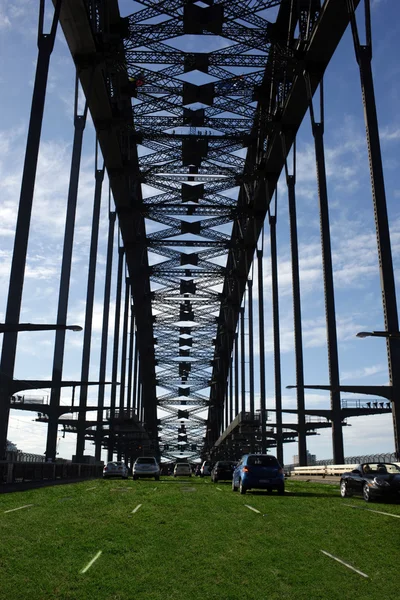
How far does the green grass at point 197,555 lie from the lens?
20.2 feet

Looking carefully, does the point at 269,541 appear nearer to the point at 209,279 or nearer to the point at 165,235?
the point at 165,235

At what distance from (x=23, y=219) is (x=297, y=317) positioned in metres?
25.4

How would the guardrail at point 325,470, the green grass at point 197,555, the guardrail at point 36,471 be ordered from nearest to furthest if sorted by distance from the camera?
the green grass at point 197,555 < the guardrail at point 36,471 < the guardrail at point 325,470

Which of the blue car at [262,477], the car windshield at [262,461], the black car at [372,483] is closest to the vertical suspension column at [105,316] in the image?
the car windshield at [262,461]

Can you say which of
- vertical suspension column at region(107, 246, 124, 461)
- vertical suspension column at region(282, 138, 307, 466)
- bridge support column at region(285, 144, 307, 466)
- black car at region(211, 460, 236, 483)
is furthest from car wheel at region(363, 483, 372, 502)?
vertical suspension column at region(107, 246, 124, 461)

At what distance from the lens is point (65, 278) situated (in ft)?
145

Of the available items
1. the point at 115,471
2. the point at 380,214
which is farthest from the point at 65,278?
the point at 380,214

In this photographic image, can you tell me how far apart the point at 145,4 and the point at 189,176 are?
19.5m

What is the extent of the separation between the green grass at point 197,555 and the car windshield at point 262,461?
8751 mm

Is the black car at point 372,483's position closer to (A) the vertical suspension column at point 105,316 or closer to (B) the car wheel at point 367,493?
(B) the car wheel at point 367,493

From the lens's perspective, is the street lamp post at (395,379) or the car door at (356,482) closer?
the car door at (356,482)

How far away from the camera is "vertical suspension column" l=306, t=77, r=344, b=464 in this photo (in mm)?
35719

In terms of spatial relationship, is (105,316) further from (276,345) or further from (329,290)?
(329,290)

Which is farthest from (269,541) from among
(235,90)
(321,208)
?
(235,90)
